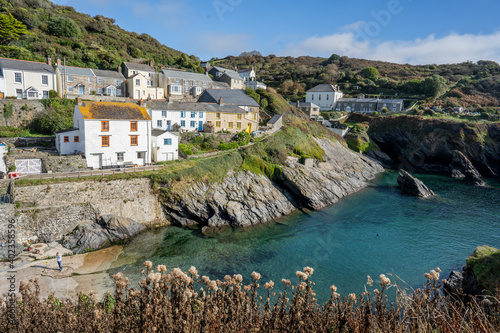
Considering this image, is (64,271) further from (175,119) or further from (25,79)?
(25,79)

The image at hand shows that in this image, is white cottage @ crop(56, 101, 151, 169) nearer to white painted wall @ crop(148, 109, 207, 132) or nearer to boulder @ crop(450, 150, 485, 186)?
white painted wall @ crop(148, 109, 207, 132)

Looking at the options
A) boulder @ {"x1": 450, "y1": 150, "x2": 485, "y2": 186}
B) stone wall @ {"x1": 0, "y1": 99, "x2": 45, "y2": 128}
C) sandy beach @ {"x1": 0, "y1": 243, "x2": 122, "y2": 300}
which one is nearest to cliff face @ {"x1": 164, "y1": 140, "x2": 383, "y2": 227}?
sandy beach @ {"x1": 0, "y1": 243, "x2": 122, "y2": 300}

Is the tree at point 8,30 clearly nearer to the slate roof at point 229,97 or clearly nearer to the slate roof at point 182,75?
the slate roof at point 182,75

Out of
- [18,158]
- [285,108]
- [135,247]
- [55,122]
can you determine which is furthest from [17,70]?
[285,108]

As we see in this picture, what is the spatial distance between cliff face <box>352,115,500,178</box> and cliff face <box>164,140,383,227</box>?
86.7 feet

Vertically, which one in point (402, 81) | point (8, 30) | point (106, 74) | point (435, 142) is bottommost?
point (435, 142)

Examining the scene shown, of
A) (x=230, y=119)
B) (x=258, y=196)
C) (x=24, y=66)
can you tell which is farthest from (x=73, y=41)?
(x=258, y=196)

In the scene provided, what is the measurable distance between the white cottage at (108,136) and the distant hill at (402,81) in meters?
63.2

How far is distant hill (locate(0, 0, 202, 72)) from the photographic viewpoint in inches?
2218

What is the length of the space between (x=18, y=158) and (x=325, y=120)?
6208 cm

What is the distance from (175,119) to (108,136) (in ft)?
45.1

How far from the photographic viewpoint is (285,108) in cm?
6169

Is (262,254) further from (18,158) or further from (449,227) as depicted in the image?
(18,158)

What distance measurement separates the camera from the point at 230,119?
4772cm
